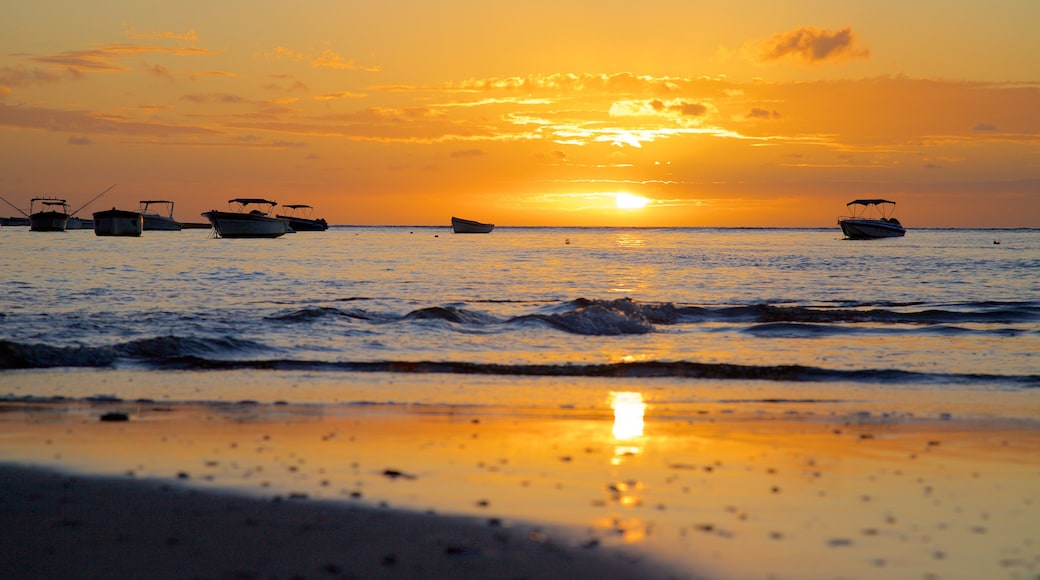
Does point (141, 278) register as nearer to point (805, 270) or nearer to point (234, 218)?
point (805, 270)

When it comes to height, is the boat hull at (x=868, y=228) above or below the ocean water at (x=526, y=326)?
above

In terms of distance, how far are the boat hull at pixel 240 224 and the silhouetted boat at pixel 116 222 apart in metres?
11.6

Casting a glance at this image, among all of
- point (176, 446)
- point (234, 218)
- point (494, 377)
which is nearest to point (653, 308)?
point (494, 377)

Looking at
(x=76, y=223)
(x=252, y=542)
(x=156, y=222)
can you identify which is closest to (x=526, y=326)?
(x=252, y=542)

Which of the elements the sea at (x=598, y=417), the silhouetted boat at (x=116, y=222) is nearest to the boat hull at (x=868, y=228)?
the sea at (x=598, y=417)

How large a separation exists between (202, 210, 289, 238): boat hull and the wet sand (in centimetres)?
9530

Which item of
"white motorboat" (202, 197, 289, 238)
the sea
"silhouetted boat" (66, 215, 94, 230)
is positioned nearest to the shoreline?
the sea

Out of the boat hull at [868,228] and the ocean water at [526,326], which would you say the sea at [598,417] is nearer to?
the ocean water at [526,326]

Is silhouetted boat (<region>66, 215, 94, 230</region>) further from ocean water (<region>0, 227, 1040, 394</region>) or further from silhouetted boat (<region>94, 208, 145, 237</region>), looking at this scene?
ocean water (<region>0, 227, 1040, 394</region>)

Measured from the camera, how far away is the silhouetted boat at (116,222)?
10756cm

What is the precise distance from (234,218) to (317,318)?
83.6 meters

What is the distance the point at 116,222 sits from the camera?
10925 cm

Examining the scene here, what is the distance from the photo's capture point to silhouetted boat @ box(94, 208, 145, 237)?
353 feet

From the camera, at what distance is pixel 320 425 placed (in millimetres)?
11367
